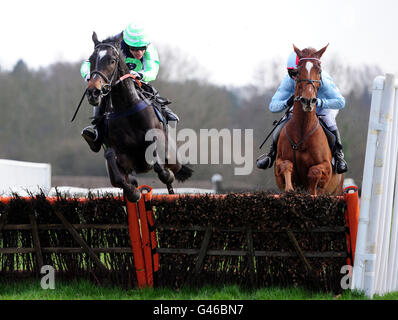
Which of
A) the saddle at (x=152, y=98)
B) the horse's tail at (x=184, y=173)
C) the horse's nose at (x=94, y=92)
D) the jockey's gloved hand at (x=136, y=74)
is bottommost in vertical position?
the horse's tail at (x=184, y=173)

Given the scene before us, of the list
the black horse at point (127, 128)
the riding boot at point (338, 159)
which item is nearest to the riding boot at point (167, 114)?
the black horse at point (127, 128)

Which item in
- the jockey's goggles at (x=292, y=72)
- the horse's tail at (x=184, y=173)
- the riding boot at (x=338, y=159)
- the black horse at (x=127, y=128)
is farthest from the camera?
the horse's tail at (x=184, y=173)

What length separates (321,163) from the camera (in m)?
6.41

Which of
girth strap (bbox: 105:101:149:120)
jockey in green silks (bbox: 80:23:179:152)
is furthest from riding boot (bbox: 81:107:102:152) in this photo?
girth strap (bbox: 105:101:149:120)

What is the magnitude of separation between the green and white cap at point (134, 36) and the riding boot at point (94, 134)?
740 mm

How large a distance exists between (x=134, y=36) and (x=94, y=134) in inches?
40.9

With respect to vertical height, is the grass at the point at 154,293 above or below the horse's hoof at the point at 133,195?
below

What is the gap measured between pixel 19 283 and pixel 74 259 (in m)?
0.46

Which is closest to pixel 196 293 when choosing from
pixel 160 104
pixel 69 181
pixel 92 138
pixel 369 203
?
pixel 369 203

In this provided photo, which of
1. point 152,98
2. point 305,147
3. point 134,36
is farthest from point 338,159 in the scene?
point 134,36

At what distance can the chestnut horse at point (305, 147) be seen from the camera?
613 cm

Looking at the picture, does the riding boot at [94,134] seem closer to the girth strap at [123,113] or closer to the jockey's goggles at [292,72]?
the girth strap at [123,113]

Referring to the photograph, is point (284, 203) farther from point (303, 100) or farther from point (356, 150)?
point (356, 150)

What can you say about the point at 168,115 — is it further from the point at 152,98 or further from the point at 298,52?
the point at 298,52
